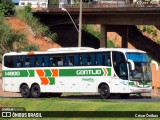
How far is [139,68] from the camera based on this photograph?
136ft

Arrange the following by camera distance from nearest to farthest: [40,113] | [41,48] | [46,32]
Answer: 1. [40,113]
2. [41,48]
3. [46,32]

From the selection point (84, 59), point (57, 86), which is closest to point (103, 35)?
point (57, 86)

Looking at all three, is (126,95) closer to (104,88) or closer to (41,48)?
(104,88)

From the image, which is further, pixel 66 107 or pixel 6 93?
pixel 6 93

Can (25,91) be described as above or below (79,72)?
below

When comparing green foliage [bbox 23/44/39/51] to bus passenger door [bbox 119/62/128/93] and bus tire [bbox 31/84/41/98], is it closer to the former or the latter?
bus tire [bbox 31/84/41/98]

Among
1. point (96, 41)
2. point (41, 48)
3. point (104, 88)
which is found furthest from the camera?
point (96, 41)

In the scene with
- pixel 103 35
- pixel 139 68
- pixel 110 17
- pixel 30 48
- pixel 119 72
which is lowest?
pixel 119 72

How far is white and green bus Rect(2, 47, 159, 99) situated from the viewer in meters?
41.1

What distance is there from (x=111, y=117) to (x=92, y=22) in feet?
196

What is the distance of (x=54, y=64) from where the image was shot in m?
44.2

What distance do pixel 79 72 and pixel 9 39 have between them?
109 feet

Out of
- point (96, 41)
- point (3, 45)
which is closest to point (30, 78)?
point (3, 45)

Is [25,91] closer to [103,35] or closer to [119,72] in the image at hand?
[119,72]
